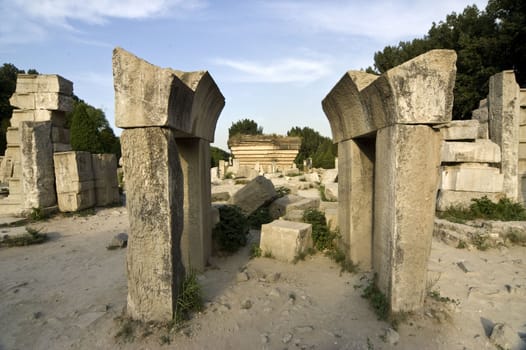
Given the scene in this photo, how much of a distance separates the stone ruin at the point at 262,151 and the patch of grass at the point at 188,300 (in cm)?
1703

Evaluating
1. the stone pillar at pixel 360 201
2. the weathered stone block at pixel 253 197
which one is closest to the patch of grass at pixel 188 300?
the stone pillar at pixel 360 201

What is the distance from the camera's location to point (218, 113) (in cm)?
478

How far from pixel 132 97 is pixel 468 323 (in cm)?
388

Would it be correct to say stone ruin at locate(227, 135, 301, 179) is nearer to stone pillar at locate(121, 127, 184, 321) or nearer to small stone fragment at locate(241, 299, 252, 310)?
small stone fragment at locate(241, 299, 252, 310)

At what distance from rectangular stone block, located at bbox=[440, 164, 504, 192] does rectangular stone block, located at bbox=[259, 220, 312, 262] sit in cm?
423

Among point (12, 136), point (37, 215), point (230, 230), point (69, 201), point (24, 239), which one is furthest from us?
point (12, 136)

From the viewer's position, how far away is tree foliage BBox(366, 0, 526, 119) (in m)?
14.1

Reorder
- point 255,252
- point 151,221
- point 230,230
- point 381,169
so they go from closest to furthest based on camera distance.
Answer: point 151,221, point 381,169, point 255,252, point 230,230

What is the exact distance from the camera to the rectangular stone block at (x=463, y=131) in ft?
23.5

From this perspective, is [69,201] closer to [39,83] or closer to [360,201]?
[39,83]

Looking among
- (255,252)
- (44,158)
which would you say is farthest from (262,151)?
(255,252)

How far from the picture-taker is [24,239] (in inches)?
232

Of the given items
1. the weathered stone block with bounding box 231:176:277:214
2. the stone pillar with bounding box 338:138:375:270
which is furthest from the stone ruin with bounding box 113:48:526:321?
the weathered stone block with bounding box 231:176:277:214

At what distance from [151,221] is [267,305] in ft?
5.20
